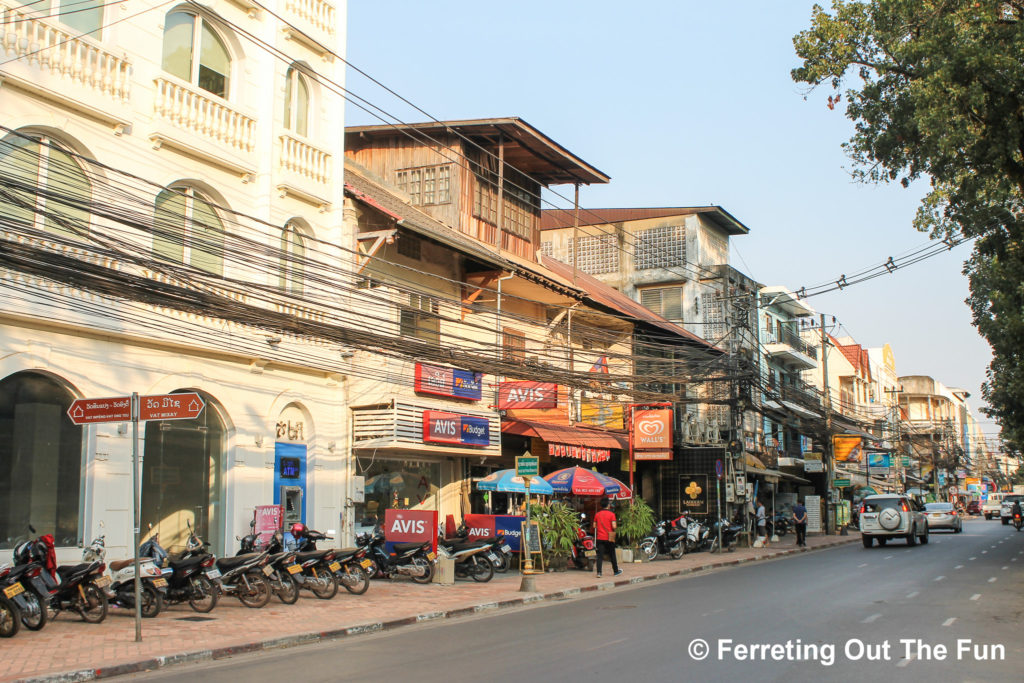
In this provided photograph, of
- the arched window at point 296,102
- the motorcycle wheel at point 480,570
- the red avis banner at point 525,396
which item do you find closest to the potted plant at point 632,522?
the red avis banner at point 525,396

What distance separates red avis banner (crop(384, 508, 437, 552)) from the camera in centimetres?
1858

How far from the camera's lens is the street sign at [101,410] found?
11125 millimetres

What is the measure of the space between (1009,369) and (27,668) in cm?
2395

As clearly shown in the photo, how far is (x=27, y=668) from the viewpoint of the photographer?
930cm

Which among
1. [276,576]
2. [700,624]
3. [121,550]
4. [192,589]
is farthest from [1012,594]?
[121,550]

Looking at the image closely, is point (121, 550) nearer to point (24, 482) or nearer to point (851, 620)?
point (24, 482)

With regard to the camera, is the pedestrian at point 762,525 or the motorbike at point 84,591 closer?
the motorbike at point 84,591

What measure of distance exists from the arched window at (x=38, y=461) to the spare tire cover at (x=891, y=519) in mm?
27038

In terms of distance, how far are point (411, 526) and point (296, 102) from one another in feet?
31.5

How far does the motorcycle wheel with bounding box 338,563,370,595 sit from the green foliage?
9.82 m

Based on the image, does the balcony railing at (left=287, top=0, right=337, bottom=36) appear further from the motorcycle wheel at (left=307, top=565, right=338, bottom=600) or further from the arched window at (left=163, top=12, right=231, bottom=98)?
the motorcycle wheel at (left=307, top=565, right=338, bottom=600)

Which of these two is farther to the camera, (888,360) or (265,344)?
(888,360)

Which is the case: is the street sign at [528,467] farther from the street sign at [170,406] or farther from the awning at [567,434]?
the street sign at [170,406]

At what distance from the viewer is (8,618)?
11.1m
